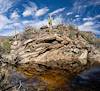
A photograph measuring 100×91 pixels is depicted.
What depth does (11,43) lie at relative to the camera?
72.2 metres

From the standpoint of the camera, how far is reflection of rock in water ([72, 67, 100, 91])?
3149 centimetres

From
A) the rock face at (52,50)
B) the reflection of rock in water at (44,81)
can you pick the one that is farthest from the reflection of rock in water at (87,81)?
the rock face at (52,50)

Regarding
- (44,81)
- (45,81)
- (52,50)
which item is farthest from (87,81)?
(52,50)

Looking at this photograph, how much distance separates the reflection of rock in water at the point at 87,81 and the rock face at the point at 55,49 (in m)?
14.3

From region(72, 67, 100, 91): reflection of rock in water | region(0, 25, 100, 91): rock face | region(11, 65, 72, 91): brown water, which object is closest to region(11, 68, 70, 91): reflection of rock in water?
region(11, 65, 72, 91): brown water

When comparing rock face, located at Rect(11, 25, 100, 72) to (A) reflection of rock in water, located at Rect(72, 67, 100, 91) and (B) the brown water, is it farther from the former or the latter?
(A) reflection of rock in water, located at Rect(72, 67, 100, 91)

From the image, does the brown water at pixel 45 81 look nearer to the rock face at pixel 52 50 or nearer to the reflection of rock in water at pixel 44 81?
the reflection of rock in water at pixel 44 81

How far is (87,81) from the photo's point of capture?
117 ft

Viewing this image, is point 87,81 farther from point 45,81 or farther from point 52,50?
point 52,50

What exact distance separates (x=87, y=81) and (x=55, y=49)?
80.2ft

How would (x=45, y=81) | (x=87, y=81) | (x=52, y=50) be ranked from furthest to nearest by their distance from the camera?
(x=52, y=50)
(x=45, y=81)
(x=87, y=81)

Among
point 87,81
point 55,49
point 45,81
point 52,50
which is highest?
point 55,49

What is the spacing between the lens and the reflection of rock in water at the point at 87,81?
3149 cm

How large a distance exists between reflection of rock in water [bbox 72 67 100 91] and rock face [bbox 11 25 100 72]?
14260 mm
